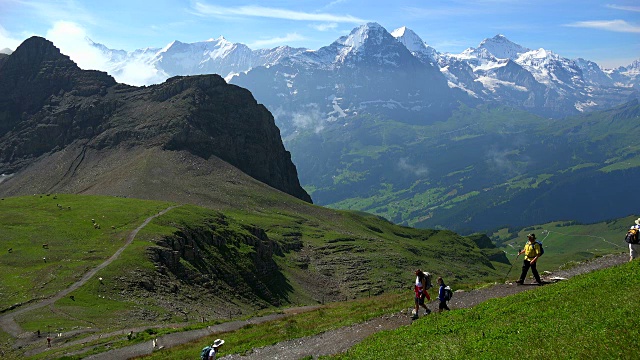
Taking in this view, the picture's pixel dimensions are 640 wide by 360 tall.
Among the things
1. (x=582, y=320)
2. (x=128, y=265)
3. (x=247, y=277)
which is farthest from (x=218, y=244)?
(x=582, y=320)

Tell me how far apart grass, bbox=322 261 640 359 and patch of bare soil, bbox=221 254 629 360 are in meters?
3.80

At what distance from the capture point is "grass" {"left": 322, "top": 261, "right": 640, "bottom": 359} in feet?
78.4

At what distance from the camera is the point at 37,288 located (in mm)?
83625

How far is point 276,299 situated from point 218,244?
21976mm

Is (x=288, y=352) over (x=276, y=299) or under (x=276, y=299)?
over

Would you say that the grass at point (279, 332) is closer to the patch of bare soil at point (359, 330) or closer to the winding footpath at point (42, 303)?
the patch of bare soil at point (359, 330)

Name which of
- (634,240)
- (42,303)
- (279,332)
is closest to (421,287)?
(279,332)

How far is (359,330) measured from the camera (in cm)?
4328

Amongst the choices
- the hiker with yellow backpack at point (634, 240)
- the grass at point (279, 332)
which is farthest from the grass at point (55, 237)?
the hiker with yellow backpack at point (634, 240)

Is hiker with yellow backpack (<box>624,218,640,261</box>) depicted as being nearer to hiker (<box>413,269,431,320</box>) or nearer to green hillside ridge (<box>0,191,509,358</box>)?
hiker (<box>413,269,431,320</box>)

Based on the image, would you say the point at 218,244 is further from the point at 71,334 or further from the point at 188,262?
the point at 71,334

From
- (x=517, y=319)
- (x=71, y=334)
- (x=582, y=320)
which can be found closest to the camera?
(x=582, y=320)

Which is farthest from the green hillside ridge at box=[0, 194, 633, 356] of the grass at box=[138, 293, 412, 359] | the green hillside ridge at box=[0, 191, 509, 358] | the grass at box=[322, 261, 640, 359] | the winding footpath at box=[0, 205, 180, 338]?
the grass at box=[322, 261, 640, 359]

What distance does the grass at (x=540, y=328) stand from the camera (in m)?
23.9
